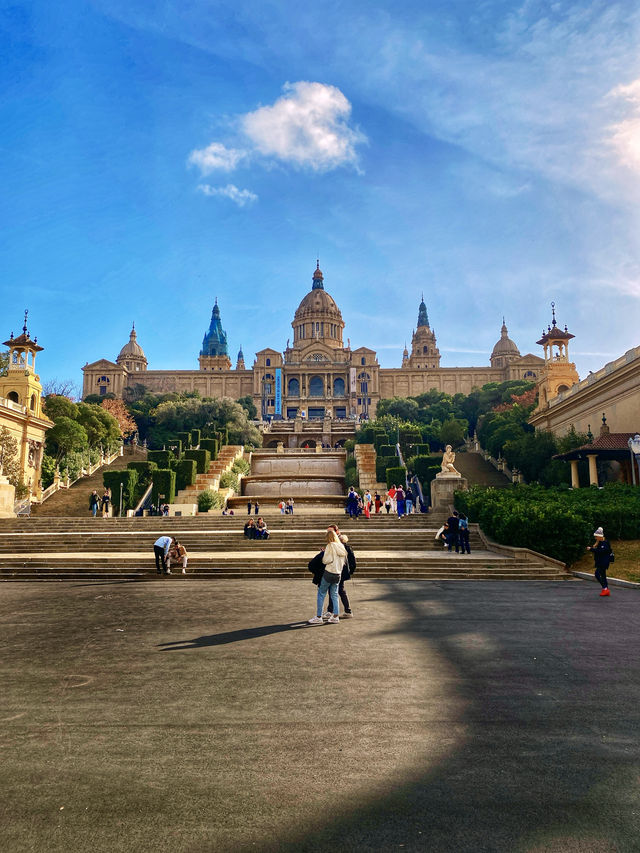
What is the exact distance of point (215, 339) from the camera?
18250cm

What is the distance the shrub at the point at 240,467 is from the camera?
44531mm

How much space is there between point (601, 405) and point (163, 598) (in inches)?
1311

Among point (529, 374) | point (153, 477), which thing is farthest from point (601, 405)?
point (529, 374)

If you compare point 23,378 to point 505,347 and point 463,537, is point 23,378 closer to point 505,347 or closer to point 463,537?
point 463,537

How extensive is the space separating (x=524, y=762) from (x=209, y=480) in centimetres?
3478

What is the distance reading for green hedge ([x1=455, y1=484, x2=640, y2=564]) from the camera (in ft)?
59.5

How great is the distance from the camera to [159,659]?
8094 millimetres

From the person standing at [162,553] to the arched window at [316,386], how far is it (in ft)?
325

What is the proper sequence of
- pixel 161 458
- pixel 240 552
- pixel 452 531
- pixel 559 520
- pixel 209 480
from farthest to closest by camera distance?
pixel 161 458 < pixel 209 480 < pixel 452 531 < pixel 240 552 < pixel 559 520

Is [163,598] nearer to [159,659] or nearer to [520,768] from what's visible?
[159,659]

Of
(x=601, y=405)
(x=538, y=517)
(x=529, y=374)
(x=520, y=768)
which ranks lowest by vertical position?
(x=520, y=768)

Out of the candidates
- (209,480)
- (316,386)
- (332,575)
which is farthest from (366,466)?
(316,386)

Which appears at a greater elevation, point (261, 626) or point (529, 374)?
point (529, 374)

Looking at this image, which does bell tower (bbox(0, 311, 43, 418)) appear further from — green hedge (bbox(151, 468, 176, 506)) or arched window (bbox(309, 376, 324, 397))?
arched window (bbox(309, 376, 324, 397))
